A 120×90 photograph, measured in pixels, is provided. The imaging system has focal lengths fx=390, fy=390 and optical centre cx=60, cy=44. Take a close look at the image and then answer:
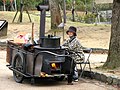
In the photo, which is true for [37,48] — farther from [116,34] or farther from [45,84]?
[116,34]

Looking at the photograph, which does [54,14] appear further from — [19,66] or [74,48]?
[19,66]

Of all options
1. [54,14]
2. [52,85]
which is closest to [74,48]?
[52,85]

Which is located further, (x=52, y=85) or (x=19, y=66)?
(x=19, y=66)

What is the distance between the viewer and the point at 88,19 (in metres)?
37.9

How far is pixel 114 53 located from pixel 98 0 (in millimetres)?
8236

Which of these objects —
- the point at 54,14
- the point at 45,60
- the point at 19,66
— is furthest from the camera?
the point at 54,14

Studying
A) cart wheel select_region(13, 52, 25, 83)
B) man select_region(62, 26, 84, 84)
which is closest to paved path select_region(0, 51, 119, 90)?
cart wheel select_region(13, 52, 25, 83)

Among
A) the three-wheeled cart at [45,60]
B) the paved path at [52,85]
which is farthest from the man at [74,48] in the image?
the three-wheeled cart at [45,60]

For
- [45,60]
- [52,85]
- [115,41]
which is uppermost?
[115,41]

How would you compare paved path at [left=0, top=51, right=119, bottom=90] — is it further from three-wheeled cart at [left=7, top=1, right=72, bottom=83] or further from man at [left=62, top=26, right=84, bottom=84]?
man at [left=62, top=26, right=84, bottom=84]

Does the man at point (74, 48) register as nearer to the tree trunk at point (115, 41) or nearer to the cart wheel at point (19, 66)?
the tree trunk at point (115, 41)

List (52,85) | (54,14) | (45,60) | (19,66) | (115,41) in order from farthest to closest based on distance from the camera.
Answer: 1. (54,14)
2. (115,41)
3. (19,66)
4. (52,85)
5. (45,60)

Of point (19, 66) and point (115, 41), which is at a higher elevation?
point (115, 41)

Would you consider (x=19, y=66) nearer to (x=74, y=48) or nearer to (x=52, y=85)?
(x=52, y=85)
